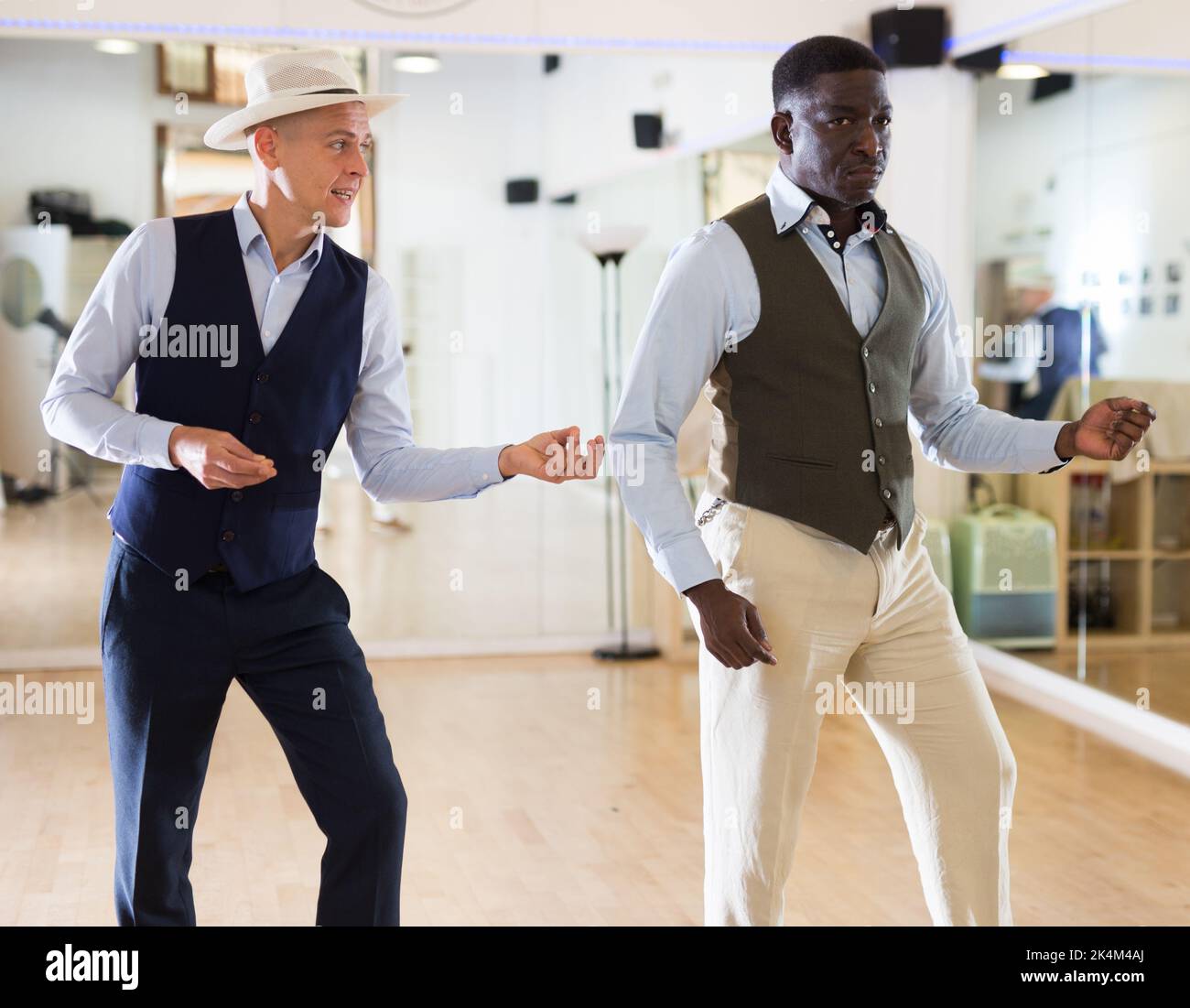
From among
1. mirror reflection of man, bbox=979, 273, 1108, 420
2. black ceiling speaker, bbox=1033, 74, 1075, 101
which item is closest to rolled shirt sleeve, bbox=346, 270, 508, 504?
mirror reflection of man, bbox=979, 273, 1108, 420

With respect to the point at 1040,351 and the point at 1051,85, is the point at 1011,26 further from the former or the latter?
the point at 1040,351

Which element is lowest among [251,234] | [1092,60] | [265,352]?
[265,352]

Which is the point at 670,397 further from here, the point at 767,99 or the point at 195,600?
the point at 767,99

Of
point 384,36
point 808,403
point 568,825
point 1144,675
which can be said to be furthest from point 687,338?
point 384,36

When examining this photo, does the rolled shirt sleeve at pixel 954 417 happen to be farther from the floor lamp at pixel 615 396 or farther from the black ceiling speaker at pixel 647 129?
the black ceiling speaker at pixel 647 129

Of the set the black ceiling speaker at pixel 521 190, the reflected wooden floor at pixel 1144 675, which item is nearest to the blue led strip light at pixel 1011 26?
the black ceiling speaker at pixel 521 190

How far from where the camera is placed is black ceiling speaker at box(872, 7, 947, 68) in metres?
5.76

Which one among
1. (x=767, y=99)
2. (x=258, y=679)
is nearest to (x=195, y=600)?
(x=258, y=679)

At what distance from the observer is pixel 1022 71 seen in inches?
220

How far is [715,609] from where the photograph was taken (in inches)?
80.1

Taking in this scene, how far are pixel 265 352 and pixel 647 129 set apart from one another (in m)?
4.40

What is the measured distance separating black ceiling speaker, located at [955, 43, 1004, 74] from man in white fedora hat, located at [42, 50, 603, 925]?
159 inches
